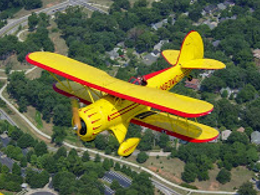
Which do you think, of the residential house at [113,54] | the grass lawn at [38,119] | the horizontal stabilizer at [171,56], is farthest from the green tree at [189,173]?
the residential house at [113,54]

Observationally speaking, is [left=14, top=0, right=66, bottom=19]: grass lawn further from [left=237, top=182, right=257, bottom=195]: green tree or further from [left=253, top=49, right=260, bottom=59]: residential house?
[left=237, top=182, right=257, bottom=195]: green tree

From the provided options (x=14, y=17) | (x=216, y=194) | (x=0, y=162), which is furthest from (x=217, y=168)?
(x=14, y=17)

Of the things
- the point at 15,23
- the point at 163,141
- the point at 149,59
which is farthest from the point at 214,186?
the point at 15,23

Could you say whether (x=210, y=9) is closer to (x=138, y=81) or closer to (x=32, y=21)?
(x=32, y=21)

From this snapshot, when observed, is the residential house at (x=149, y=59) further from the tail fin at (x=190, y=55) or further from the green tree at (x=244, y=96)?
the tail fin at (x=190, y=55)

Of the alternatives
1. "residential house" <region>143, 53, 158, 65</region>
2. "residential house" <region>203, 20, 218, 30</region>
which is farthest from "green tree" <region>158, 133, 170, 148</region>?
"residential house" <region>203, 20, 218, 30</region>
